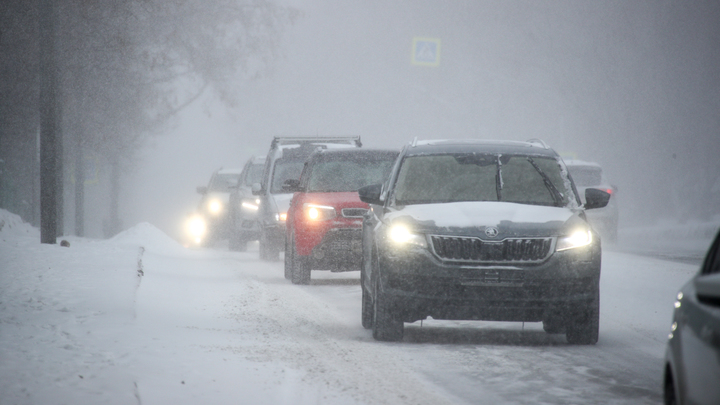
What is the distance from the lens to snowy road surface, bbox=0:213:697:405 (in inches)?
289

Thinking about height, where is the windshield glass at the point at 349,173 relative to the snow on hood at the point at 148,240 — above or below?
above

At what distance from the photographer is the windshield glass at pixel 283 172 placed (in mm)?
20103

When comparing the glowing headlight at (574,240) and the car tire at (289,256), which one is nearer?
the glowing headlight at (574,240)

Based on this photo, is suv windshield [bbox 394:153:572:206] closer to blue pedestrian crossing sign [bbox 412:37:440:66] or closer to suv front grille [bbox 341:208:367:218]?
A: suv front grille [bbox 341:208:367:218]

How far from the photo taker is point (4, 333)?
29.7 feet

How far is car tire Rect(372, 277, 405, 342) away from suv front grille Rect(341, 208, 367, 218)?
5497 mm

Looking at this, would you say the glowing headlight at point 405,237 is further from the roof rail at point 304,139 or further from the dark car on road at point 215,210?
the dark car on road at point 215,210

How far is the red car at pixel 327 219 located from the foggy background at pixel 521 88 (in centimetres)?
2390

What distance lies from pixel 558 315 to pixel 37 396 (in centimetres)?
422

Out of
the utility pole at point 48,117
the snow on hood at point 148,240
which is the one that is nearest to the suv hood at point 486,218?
the utility pole at point 48,117

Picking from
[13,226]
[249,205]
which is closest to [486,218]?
[249,205]

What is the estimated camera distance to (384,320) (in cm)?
973

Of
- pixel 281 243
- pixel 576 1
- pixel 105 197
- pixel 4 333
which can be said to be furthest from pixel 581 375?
pixel 105 197

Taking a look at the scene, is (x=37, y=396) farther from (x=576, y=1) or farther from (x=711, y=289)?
(x=576, y=1)
